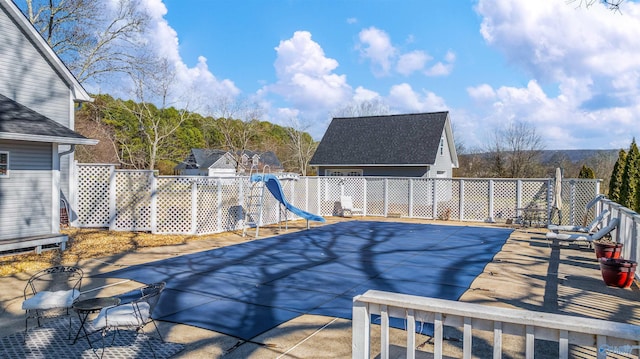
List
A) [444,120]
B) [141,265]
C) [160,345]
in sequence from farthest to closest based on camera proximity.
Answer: [444,120] → [141,265] → [160,345]

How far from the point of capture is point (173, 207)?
1169 cm

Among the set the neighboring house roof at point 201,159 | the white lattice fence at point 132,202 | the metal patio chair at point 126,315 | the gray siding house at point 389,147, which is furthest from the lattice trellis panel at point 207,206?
the neighboring house roof at point 201,159

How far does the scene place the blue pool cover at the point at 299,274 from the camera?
5160 mm

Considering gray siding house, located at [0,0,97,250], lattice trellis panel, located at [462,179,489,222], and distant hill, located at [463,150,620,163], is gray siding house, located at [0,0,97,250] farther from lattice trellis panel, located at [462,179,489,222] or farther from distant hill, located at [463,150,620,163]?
distant hill, located at [463,150,620,163]

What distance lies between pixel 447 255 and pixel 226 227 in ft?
21.3

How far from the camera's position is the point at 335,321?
482cm

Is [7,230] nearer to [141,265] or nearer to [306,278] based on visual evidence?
[141,265]

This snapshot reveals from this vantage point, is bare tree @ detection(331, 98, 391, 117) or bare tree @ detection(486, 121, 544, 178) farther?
bare tree @ detection(331, 98, 391, 117)

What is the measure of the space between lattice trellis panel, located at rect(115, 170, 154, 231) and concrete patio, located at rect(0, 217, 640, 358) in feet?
7.68

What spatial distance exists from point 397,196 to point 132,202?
10.2m

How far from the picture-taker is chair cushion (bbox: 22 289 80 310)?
4332 mm

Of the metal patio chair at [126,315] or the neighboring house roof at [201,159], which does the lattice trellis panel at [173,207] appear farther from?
the neighboring house roof at [201,159]

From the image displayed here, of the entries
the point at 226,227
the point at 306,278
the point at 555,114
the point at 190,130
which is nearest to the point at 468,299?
the point at 306,278

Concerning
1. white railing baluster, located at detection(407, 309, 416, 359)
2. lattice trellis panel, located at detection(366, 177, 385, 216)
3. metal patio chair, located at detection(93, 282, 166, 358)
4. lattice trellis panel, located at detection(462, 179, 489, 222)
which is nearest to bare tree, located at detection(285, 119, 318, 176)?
lattice trellis panel, located at detection(366, 177, 385, 216)
